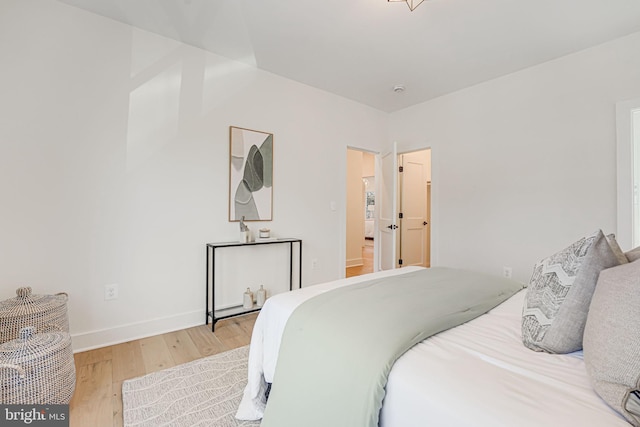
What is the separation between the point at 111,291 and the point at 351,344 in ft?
7.25

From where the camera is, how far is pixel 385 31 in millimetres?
2371

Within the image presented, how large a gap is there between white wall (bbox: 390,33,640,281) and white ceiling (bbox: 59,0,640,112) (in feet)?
0.76

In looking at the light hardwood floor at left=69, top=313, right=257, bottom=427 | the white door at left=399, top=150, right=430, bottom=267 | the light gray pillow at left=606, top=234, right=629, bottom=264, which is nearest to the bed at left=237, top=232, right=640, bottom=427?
the light gray pillow at left=606, top=234, right=629, bottom=264

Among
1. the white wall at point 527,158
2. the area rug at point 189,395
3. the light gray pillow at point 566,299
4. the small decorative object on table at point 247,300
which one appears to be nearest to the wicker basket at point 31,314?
the area rug at point 189,395

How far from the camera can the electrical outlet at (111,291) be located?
2.26m

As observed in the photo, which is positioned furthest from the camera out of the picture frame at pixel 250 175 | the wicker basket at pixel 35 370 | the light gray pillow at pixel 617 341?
the picture frame at pixel 250 175

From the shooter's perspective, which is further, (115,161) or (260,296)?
(260,296)

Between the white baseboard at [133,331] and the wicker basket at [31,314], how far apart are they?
43 centimetres

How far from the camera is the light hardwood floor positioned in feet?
4.97

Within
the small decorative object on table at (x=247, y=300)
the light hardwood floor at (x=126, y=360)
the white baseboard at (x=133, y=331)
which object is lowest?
the light hardwood floor at (x=126, y=360)

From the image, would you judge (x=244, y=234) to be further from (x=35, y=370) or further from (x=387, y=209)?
(x=387, y=209)

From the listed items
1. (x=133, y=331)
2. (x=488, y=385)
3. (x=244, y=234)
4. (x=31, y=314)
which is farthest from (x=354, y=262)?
(x=488, y=385)

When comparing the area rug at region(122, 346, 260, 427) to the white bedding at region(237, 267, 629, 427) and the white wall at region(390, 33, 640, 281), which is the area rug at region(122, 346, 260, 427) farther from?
the white wall at region(390, 33, 640, 281)

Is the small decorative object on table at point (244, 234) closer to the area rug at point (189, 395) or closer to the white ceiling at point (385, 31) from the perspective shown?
the area rug at point (189, 395)
